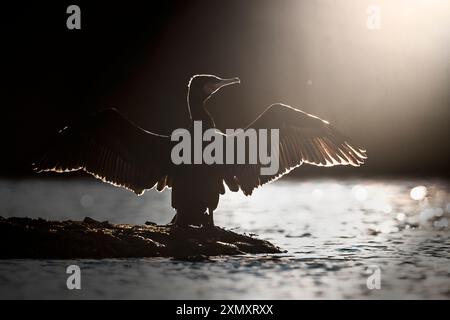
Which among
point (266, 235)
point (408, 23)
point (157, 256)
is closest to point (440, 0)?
point (408, 23)

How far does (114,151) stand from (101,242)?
4.75ft

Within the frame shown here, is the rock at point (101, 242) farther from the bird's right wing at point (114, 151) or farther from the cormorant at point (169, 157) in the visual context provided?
the bird's right wing at point (114, 151)

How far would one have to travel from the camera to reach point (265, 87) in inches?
1978

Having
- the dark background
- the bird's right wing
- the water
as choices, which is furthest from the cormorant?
the dark background

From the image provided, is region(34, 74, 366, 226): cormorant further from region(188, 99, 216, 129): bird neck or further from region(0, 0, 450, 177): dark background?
region(0, 0, 450, 177): dark background

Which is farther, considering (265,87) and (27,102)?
(265,87)

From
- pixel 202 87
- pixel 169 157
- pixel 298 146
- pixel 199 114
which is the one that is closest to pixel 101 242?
pixel 169 157

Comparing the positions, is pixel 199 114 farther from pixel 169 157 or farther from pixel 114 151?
pixel 114 151

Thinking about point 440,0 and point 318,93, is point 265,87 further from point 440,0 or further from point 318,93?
point 440,0

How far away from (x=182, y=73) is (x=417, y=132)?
14.1m

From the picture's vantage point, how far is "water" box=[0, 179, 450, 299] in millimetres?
10344

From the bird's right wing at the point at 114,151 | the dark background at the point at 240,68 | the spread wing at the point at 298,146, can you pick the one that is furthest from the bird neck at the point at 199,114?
the dark background at the point at 240,68

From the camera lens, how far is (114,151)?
12164 mm
